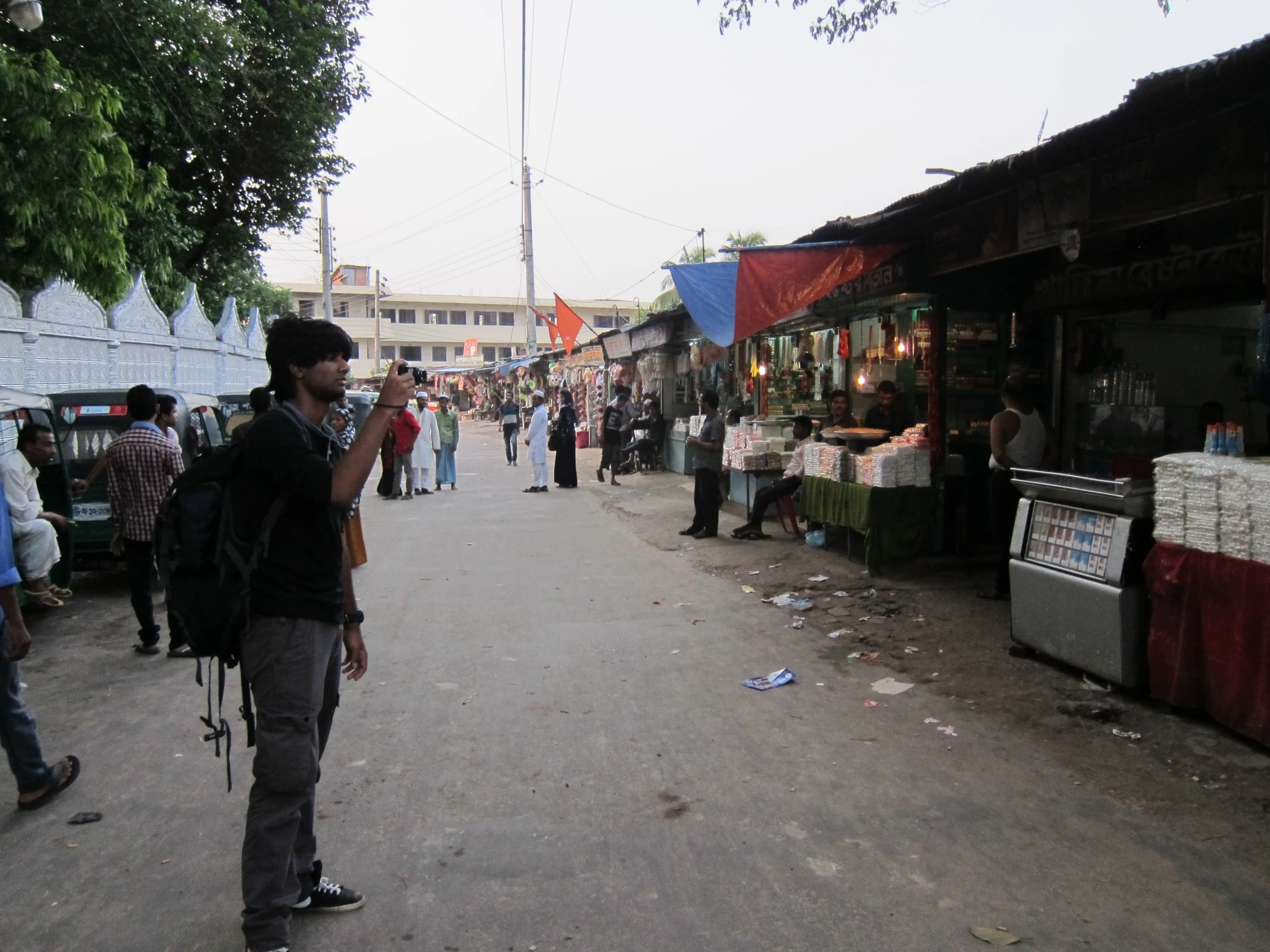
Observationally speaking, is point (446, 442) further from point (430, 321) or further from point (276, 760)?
point (430, 321)

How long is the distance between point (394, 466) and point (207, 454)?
13.4 meters

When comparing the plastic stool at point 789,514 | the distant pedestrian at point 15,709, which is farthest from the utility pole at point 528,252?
the distant pedestrian at point 15,709

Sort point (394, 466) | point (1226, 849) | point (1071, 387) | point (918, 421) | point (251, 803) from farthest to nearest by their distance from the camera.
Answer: point (394, 466)
point (918, 421)
point (1071, 387)
point (1226, 849)
point (251, 803)

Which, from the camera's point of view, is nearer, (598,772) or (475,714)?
(598,772)

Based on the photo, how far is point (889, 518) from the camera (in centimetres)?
884

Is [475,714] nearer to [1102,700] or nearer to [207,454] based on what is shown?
[207,454]

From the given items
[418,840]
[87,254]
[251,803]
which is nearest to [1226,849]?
[418,840]

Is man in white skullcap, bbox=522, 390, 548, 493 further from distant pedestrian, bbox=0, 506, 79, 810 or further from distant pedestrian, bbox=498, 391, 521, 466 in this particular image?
distant pedestrian, bbox=0, 506, 79, 810

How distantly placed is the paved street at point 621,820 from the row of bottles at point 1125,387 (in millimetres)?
4216

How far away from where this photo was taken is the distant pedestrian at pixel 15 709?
3.87 metres

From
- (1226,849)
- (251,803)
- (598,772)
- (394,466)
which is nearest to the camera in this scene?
(251,803)

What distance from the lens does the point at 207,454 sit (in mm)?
2906

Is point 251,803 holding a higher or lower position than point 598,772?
higher

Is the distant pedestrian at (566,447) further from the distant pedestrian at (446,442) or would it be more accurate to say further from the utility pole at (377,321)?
the utility pole at (377,321)
